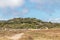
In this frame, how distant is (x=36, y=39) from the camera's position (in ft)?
138

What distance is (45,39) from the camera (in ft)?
140

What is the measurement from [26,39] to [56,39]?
7.47 m

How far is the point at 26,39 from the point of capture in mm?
38125

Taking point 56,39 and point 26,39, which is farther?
point 56,39

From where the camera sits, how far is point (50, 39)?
4284 centimetres

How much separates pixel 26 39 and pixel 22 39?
724 millimetres

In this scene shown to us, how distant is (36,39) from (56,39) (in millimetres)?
4085

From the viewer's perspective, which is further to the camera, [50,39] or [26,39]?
[50,39]

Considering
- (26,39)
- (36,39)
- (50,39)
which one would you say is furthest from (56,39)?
(26,39)

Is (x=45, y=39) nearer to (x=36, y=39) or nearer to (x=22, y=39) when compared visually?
(x=36, y=39)

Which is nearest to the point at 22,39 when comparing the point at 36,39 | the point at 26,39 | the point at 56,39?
the point at 26,39

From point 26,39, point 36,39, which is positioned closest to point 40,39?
point 36,39

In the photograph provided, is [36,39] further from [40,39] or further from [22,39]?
[22,39]

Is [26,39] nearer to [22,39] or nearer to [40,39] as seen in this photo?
[22,39]
